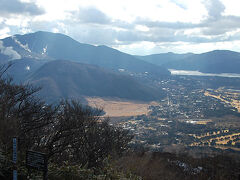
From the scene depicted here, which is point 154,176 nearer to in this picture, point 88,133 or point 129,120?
point 88,133

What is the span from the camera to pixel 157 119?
324 ft

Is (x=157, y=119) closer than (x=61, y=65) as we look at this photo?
Yes

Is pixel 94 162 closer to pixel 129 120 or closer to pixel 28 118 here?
pixel 28 118

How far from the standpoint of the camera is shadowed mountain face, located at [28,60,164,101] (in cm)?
15762

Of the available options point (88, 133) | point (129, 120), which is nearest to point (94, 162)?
point (88, 133)

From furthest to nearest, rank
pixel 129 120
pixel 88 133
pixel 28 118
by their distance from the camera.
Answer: pixel 129 120, pixel 88 133, pixel 28 118

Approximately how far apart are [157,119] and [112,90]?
7476cm

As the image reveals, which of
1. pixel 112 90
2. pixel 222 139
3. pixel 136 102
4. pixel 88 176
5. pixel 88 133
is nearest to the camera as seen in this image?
pixel 88 176

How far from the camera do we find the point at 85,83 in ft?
577

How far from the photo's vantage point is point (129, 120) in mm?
95688

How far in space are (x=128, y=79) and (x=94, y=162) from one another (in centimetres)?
17427

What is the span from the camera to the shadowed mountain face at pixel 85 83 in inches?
6206

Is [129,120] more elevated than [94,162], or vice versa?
[94,162]

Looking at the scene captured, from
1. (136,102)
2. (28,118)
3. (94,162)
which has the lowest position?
(136,102)
